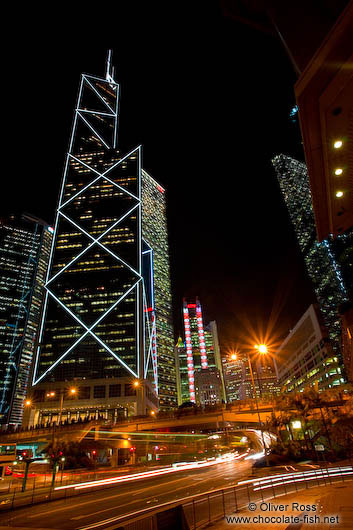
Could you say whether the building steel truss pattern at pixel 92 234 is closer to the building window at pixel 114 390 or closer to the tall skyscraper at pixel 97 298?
the tall skyscraper at pixel 97 298

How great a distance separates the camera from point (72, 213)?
137 meters

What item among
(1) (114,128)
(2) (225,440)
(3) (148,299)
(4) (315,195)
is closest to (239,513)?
(4) (315,195)

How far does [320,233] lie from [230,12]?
6.24m

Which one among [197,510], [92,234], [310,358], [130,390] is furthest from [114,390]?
[197,510]

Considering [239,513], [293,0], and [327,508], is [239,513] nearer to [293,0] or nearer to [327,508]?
[327,508]

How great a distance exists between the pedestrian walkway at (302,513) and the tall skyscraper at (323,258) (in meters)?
115

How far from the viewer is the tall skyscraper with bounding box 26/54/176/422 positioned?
103 meters

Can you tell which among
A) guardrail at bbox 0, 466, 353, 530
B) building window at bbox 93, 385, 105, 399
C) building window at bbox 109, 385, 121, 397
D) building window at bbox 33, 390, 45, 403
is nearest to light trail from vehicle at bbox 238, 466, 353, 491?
guardrail at bbox 0, 466, 353, 530

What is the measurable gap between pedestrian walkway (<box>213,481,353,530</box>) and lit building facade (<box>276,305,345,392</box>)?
277 feet

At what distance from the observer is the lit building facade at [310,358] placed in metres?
108

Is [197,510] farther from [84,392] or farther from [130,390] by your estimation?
[84,392]

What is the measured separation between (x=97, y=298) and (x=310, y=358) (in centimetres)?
9237

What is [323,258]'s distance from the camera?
165125 mm

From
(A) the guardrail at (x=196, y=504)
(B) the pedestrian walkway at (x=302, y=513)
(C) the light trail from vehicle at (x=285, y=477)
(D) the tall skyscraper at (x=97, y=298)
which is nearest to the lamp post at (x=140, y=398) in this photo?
(D) the tall skyscraper at (x=97, y=298)
